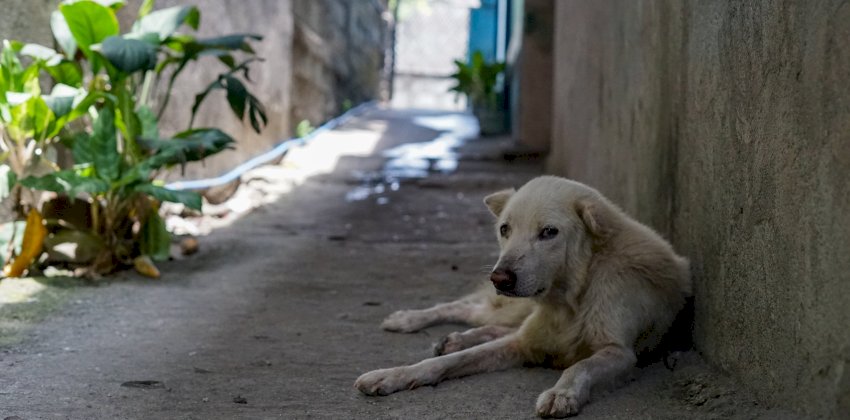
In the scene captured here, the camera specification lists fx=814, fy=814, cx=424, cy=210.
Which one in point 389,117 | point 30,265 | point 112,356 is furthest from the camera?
point 389,117

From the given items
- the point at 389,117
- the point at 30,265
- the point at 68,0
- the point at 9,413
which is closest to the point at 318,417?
the point at 9,413

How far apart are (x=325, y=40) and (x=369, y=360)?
8.59m

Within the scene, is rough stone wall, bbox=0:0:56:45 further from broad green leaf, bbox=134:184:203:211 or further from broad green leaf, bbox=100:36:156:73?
broad green leaf, bbox=134:184:203:211

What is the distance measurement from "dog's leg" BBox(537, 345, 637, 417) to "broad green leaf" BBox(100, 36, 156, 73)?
93.0 inches

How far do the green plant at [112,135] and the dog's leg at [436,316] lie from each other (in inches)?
47.3

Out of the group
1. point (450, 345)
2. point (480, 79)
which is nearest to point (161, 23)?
point (450, 345)

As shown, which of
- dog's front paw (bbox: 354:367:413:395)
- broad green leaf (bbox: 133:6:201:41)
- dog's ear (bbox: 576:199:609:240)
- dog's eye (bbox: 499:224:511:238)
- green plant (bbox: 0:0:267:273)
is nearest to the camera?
dog's front paw (bbox: 354:367:413:395)

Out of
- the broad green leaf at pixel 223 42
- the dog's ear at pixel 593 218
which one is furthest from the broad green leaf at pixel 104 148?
the dog's ear at pixel 593 218

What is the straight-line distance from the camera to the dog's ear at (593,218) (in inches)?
96.9

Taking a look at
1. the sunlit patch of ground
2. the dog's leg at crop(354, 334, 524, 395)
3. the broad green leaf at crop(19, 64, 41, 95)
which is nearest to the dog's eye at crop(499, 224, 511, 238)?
the dog's leg at crop(354, 334, 524, 395)

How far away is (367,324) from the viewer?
10.7 feet

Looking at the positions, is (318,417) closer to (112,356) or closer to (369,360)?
(369,360)

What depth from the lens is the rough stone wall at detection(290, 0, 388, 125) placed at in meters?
9.30

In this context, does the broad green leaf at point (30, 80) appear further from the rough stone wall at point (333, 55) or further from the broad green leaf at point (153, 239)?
the rough stone wall at point (333, 55)
